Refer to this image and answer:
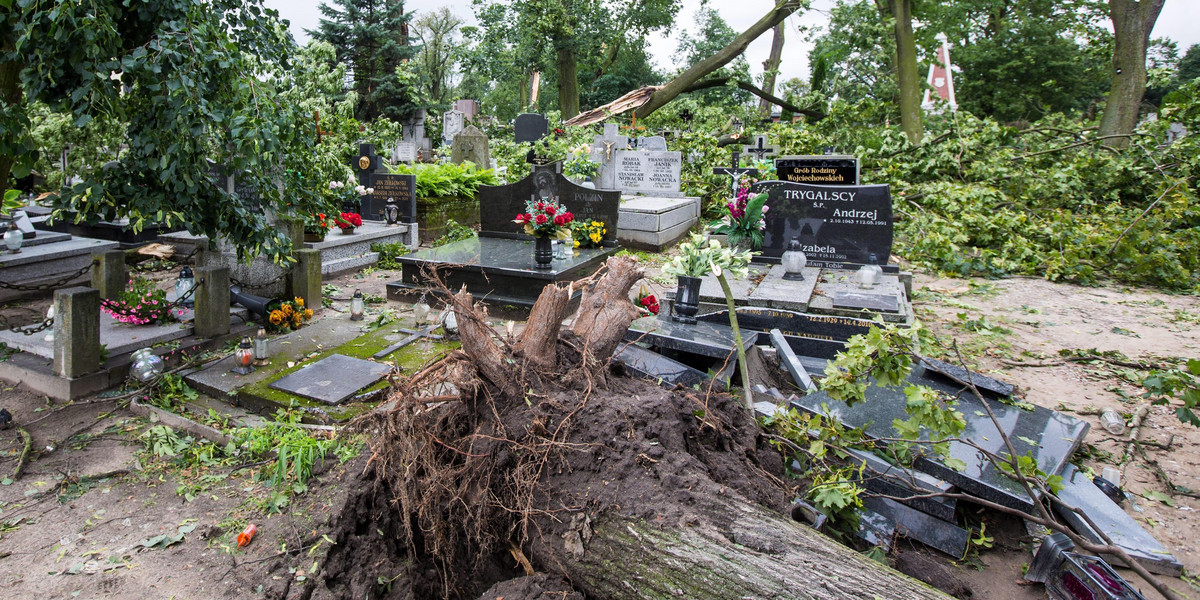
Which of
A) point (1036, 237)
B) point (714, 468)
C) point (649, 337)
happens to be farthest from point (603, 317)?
point (1036, 237)

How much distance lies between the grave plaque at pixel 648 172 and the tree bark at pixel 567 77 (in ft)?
41.1

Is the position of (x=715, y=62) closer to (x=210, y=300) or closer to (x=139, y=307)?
(x=210, y=300)

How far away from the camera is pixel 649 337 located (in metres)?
4.96

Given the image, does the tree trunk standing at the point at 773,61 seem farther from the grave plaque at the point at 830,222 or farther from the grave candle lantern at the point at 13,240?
the grave candle lantern at the point at 13,240

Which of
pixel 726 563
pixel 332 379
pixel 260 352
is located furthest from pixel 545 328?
pixel 260 352

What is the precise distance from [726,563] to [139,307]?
205 inches

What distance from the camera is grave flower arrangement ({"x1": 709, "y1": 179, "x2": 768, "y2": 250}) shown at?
7.24 m

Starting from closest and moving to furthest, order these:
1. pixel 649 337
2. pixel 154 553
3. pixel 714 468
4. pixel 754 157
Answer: pixel 714 468 → pixel 154 553 → pixel 649 337 → pixel 754 157

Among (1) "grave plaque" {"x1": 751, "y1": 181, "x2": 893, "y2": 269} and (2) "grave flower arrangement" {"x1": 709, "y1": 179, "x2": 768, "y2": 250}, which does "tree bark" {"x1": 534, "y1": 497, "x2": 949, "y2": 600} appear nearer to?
(2) "grave flower arrangement" {"x1": 709, "y1": 179, "x2": 768, "y2": 250}

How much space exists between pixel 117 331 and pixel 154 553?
2825mm

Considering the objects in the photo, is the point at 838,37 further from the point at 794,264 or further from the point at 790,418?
the point at 790,418

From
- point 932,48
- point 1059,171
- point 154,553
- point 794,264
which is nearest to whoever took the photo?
point 154,553

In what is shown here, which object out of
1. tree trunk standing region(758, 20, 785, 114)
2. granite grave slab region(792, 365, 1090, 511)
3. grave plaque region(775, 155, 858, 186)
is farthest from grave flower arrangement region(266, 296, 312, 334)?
tree trunk standing region(758, 20, 785, 114)

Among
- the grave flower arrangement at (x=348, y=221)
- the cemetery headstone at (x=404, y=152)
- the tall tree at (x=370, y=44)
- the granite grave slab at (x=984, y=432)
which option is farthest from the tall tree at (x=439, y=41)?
the granite grave slab at (x=984, y=432)
